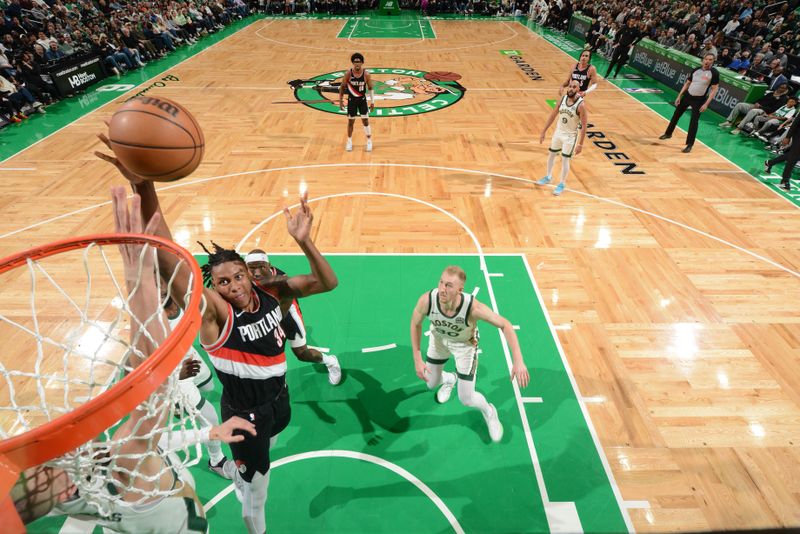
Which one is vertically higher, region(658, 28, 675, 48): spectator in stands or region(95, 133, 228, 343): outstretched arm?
region(658, 28, 675, 48): spectator in stands

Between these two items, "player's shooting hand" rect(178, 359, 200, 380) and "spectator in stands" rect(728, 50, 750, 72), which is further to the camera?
"spectator in stands" rect(728, 50, 750, 72)

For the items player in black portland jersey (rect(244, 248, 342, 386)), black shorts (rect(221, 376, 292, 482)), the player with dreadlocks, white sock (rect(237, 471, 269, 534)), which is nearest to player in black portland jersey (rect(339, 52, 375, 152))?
player in black portland jersey (rect(244, 248, 342, 386))

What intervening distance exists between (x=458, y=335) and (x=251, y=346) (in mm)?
1677

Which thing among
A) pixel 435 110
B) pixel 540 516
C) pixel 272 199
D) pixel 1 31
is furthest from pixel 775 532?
pixel 1 31

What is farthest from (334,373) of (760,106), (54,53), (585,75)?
(54,53)

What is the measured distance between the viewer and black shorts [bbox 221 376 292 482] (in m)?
2.79

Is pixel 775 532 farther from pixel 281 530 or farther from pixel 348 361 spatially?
pixel 348 361

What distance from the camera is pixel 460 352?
12.5 feet

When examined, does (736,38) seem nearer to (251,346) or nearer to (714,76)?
(714,76)

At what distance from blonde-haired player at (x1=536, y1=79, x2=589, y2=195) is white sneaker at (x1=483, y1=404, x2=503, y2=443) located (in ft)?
15.3

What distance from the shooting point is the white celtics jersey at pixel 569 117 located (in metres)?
6.87

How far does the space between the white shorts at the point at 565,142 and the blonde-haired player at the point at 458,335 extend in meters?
4.72

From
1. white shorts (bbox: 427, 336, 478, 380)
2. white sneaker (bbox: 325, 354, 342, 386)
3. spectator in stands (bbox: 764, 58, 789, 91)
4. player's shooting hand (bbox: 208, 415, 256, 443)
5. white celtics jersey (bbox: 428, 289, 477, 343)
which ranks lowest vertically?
white sneaker (bbox: 325, 354, 342, 386)

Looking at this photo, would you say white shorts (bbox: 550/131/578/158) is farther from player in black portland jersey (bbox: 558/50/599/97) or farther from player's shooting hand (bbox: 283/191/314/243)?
player's shooting hand (bbox: 283/191/314/243)
